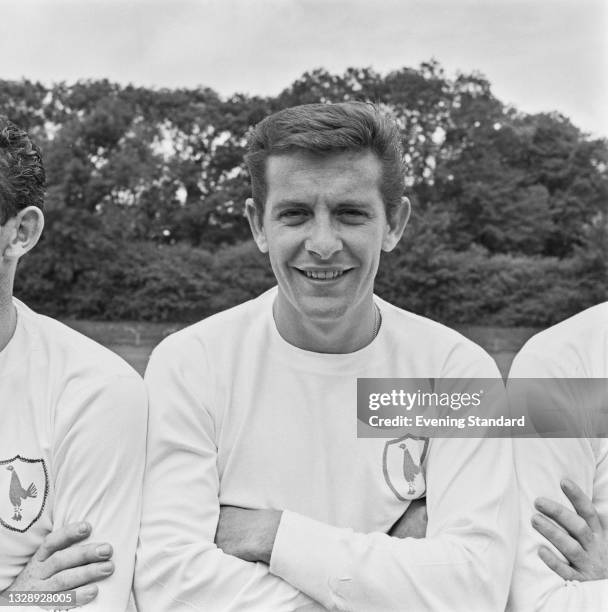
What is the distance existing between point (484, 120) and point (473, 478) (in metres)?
31.5

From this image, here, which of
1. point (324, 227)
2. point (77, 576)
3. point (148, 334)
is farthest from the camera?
point (148, 334)

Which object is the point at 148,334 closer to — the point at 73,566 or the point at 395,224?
the point at 395,224

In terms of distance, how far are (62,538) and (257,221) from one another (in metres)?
1.08

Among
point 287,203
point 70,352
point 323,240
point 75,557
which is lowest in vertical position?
point 75,557

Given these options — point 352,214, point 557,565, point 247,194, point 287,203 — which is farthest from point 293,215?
point 247,194

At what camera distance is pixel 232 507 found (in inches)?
92.4

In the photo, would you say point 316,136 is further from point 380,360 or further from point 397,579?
point 397,579

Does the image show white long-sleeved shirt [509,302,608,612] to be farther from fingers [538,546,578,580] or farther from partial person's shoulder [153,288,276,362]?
partial person's shoulder [153,288,276,362]

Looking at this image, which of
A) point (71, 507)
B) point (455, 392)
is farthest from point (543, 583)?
point (71, 507)

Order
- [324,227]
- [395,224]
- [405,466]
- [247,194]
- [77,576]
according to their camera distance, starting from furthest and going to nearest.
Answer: [247,194] → [395,224] → [405,466] → [324,227] → [77,576]

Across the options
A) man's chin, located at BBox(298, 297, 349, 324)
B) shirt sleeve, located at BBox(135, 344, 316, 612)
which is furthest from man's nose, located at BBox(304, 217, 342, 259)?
shirt sleeve, located at BBox(135, 344, 316, 612)

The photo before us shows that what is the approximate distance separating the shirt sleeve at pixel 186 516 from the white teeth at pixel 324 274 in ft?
1.33

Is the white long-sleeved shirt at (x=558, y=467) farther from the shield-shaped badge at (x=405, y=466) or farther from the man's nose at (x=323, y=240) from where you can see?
the man's nose at (x=323, y=240)

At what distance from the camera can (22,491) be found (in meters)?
2.27
